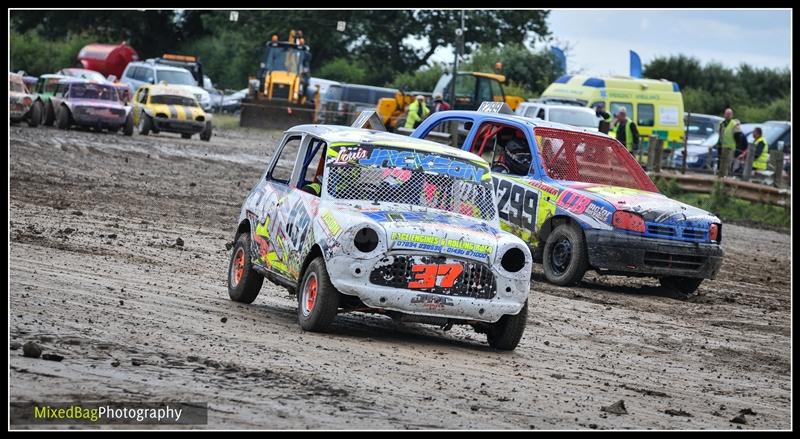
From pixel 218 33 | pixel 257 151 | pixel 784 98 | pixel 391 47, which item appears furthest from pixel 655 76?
pixel 257 151

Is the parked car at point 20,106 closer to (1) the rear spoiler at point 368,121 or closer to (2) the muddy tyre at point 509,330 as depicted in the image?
(1) the rear spoiler at point 368,121

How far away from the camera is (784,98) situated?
58.9 meters

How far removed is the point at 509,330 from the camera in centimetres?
1050

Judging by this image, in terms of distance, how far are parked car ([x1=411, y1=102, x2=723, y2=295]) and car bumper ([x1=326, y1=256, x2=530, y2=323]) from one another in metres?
4.38

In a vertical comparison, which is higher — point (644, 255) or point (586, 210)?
point (586, 210)

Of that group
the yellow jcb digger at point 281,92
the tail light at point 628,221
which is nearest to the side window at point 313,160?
the tail light at point 628,221

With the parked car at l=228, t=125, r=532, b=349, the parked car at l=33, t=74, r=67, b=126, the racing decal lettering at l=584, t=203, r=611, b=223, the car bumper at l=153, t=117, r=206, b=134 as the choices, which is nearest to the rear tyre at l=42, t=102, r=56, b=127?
the parked car at l=33, t=74, r=67, b=126

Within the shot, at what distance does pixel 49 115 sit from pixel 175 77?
1331 cm

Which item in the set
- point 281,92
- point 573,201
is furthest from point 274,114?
point 573,201

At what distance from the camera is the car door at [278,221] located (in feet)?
35.6

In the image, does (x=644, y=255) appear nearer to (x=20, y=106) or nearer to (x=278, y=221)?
(x=278, y=221)

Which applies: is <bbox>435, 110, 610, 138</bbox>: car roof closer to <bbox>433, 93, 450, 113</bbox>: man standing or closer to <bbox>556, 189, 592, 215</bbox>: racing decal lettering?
<bbox>556, 189, 592, 215</bbox>: racing decal lettering

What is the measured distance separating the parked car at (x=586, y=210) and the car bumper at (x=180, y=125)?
2228 cm

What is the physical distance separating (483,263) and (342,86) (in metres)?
43.6
